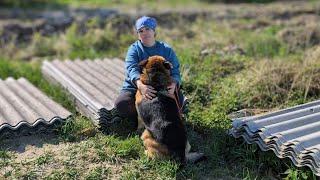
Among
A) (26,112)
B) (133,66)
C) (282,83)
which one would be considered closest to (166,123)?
(133,66)

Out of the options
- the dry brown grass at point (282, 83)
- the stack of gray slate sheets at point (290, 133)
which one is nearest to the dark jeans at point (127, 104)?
the stack of gray slate sheets at point (290, 133)

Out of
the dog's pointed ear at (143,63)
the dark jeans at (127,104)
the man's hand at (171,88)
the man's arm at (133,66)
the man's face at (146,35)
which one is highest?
the man's face at (146,35)

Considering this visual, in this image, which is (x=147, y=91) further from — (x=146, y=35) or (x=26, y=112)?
(x=26, y=112)

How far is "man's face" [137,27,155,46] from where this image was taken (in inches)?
214

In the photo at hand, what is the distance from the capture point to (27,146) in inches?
217

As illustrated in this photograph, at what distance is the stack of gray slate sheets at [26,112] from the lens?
5.72m

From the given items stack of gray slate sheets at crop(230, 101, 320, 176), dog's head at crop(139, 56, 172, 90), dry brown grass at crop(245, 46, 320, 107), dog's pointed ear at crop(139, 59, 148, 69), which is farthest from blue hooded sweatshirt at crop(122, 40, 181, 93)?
dry brown grass at crop(245, 46, 320, 107)

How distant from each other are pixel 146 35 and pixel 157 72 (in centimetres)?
61

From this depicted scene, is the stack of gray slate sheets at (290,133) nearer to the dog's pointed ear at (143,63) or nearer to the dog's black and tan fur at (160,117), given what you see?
the dog's black and tan fur at (160,117)

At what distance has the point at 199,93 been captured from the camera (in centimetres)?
705

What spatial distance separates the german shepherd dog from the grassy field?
0.44ft

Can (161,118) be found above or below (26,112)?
above

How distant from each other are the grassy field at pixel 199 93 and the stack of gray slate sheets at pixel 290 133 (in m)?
0.16

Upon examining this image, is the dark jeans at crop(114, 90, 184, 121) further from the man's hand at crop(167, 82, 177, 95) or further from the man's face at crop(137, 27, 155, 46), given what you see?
the man's face at crop(137, 27, 155, 46)
